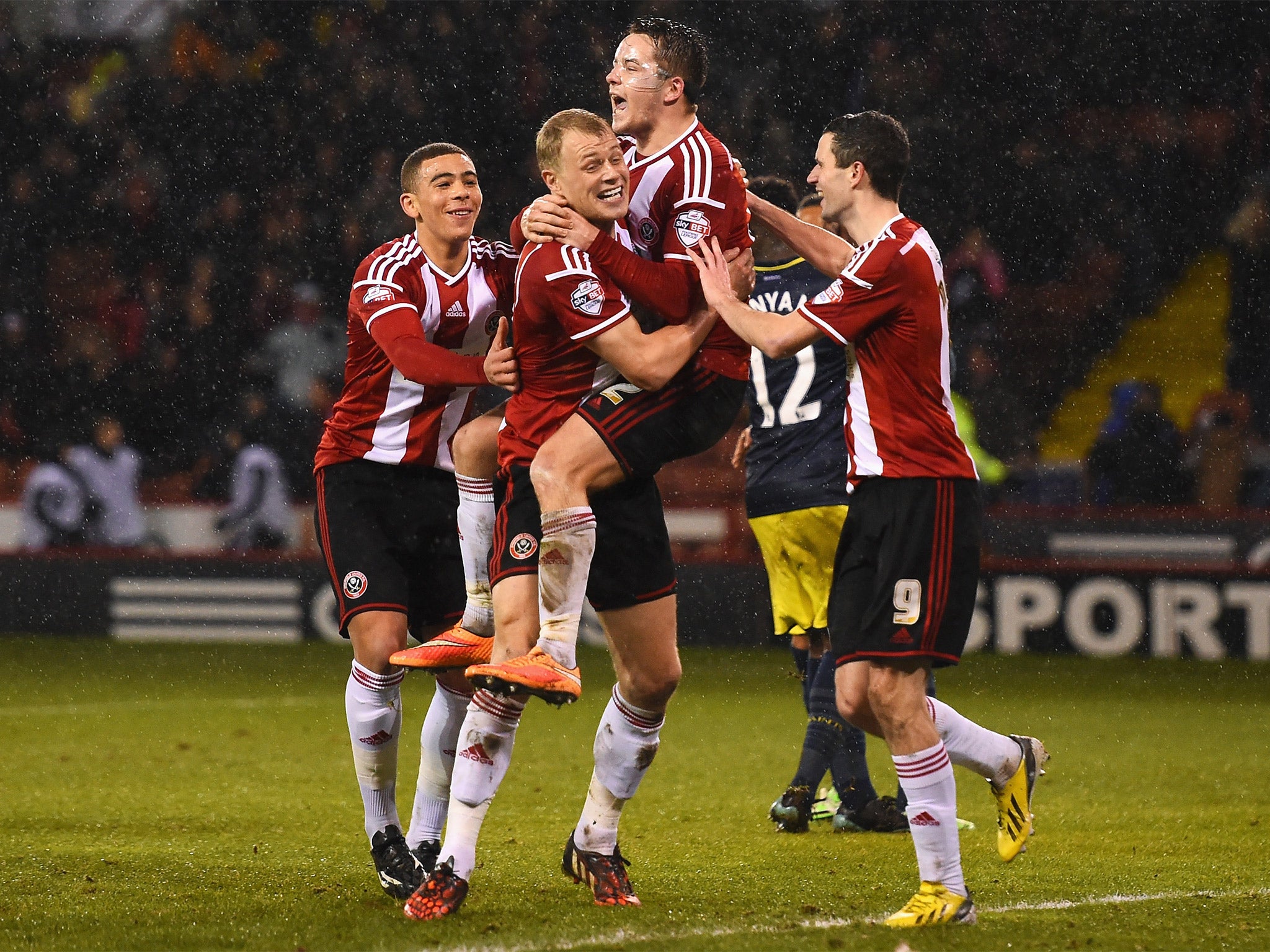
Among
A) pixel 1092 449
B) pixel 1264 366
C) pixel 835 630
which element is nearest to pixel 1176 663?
pixel 1092 449

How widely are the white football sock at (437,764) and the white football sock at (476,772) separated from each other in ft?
1.63

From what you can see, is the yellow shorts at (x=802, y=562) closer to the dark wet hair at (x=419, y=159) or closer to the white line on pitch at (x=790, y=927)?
the white line on pitch at (x=790, y=927)

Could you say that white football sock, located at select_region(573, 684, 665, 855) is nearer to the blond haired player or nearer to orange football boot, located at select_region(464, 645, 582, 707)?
the blond haired player

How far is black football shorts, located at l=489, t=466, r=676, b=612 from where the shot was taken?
4508 mm

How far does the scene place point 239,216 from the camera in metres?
15.9

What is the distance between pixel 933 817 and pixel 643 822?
2.18 m

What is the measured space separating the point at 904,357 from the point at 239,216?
12.5 m

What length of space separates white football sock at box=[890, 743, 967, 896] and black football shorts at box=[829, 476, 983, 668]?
27 cm

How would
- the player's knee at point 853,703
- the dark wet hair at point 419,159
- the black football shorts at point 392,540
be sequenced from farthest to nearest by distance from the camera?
1. the dark wet hair at point 419,159
2. the black football shorts at point 392,540
3. the player's knee at point 853,703

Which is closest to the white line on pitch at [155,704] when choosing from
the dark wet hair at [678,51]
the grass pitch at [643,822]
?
the grass pitch at [643,822]

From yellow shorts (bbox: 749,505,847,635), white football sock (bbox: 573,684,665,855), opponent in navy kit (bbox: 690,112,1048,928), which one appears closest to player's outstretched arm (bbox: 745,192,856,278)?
opponent in navy kit (bbox: 690,112,1048,928)

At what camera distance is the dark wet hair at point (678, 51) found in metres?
4.62

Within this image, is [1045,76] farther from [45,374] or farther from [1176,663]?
[45,374]

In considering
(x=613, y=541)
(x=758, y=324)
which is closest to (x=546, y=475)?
(x=613, y=541)
